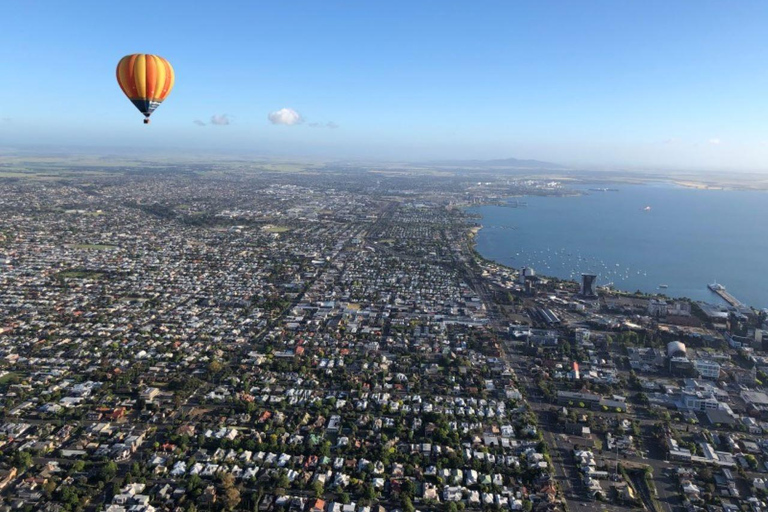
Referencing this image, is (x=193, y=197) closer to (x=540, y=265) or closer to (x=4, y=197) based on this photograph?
(x=4, y=197)

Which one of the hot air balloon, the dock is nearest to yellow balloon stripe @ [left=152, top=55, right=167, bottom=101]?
the hot air balloon

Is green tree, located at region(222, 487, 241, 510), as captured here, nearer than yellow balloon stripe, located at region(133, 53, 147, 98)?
Yes

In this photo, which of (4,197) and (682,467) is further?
→ (4,197)

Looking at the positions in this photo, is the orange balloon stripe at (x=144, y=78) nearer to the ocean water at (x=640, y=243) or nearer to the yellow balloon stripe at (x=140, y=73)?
the yellow balloon stripe at (x=140, y=73)

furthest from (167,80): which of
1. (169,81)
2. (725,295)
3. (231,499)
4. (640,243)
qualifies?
(640,243)

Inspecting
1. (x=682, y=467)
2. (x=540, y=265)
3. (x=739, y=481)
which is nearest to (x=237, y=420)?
(x=682, y=467)

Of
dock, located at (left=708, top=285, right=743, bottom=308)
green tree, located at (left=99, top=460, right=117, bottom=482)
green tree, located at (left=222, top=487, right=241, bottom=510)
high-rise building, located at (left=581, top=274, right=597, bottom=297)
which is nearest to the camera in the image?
green tree, located at (left=222, top=487, right=241, bottom=510)

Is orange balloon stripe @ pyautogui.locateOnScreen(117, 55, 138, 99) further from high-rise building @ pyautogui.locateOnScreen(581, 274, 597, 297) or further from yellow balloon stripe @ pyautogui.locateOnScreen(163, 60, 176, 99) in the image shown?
high-rise building @ pyautogui.locateOnScreen(581, 274, 597, 297)
